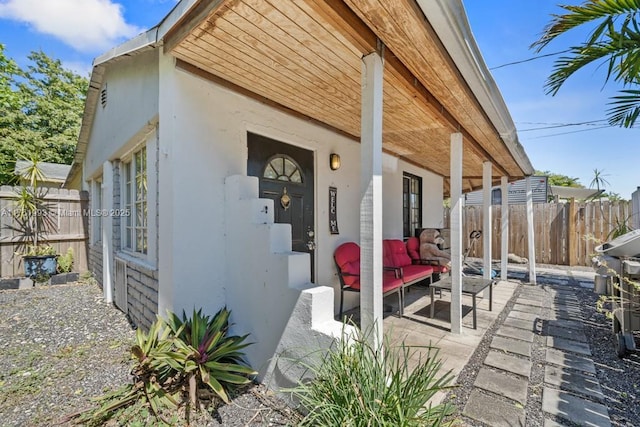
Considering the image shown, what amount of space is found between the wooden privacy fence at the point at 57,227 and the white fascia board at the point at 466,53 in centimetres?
850

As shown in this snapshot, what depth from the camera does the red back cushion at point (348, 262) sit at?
3.87 meters

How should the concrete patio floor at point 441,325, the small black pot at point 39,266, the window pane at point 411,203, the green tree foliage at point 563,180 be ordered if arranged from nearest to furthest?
the concrete patio floor at point 441,325
the small black pot at point 39,266
the window pane at point 411,203
the green tree foliage at point 563,180

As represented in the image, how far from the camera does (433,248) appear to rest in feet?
17.6

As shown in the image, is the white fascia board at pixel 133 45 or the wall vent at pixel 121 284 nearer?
the white fascia board at pixel 133 45

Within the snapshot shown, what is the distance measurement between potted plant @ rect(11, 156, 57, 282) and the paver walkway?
26.3 feet

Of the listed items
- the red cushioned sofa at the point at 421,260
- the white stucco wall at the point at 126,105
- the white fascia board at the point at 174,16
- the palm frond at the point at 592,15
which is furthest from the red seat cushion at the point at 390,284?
the white fascia board at the point at 174,16

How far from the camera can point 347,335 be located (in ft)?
6.03

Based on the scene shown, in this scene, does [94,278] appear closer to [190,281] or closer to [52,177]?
[190,281]

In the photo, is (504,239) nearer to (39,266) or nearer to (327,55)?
(327,55)

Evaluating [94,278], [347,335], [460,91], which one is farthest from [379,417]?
[94,278]

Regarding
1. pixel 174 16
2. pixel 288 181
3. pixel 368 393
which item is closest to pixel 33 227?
pixel 288 181

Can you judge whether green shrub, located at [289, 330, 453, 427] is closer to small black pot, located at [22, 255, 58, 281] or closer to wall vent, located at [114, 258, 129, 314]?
wall vent, located at [114, 258, 129, 314]

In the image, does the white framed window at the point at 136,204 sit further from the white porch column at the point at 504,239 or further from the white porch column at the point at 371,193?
the white porch column at the point at 504,239

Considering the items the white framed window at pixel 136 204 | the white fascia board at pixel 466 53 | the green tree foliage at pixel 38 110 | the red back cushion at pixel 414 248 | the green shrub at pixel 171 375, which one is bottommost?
the green shrub at pixel 171 375
